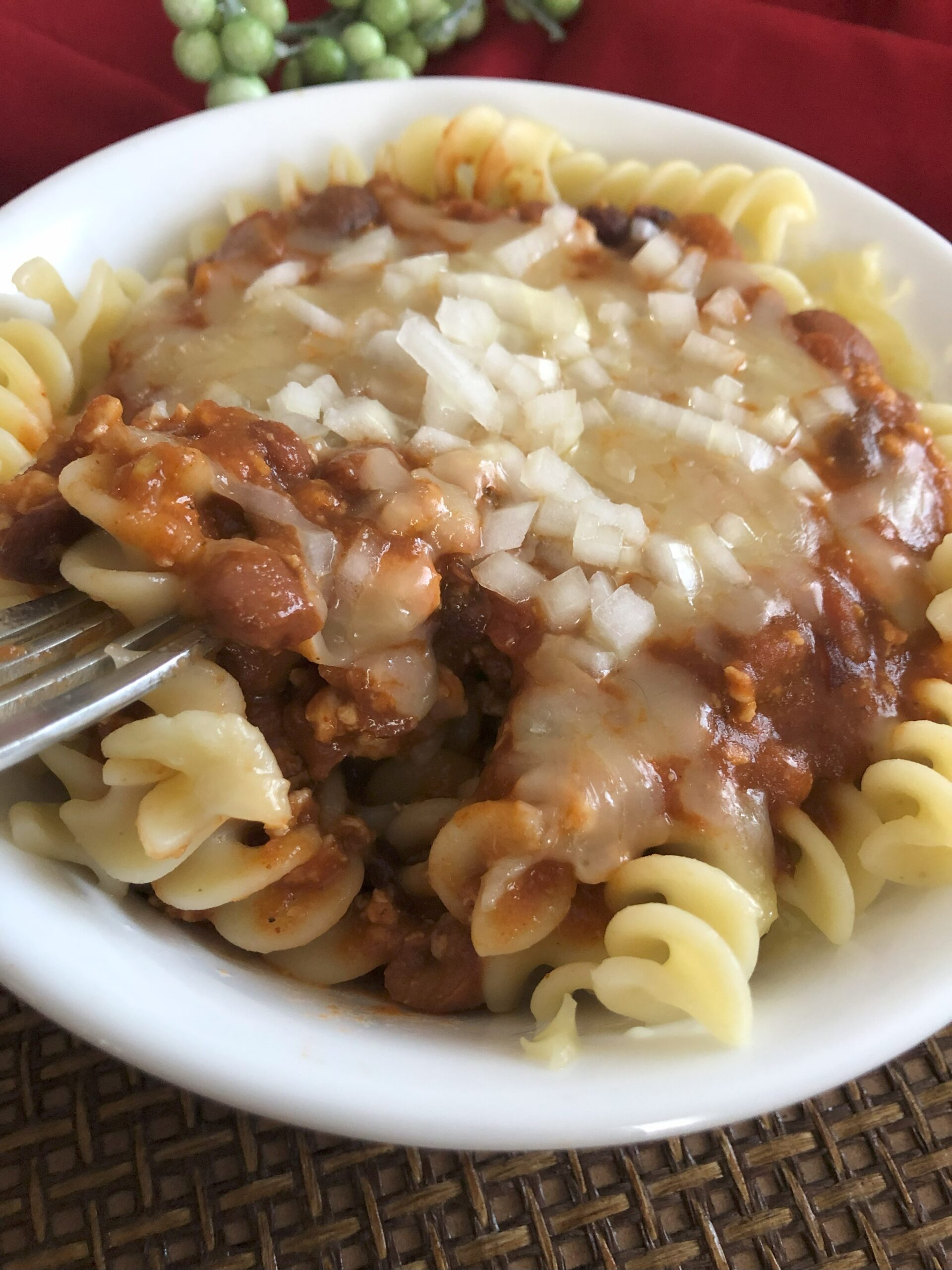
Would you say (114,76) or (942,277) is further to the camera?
(114,76)

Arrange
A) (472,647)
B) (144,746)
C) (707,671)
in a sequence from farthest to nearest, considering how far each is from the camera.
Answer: (472,647) → (707,671) → (144,746)

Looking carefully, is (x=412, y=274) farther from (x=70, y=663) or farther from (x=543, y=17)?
(x=543, y=17)

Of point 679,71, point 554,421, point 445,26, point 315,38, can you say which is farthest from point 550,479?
point 445,26

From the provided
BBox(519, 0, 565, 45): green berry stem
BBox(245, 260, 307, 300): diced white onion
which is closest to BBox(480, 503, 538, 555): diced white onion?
BBox(245, 260, 307, 300): diced white onion

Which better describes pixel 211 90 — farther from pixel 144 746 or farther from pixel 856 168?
pixel 144 746

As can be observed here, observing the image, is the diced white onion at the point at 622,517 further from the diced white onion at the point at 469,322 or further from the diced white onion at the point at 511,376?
the diced white onion at the point at 469,322

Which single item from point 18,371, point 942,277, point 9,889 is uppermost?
point 942,277

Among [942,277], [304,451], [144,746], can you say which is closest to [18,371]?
[304,451]

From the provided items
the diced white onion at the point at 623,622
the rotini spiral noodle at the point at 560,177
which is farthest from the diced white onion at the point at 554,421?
the rotini spiral noodle at the point at 560,177
